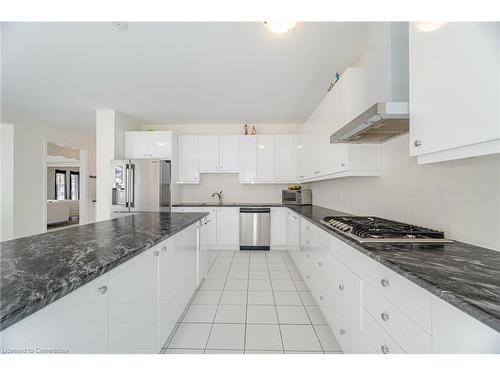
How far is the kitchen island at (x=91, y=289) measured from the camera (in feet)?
2.07

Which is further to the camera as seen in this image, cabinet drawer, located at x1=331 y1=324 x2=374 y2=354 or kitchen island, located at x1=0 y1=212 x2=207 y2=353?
cabinet drawer, located at x1=331 y1=324 x2=374 y2=354

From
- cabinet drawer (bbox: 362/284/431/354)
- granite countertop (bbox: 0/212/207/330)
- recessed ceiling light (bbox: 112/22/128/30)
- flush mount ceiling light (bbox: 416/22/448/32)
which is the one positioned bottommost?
cabinet drawer (bbox: 362/284/431/354)

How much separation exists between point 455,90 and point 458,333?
35.1 inches

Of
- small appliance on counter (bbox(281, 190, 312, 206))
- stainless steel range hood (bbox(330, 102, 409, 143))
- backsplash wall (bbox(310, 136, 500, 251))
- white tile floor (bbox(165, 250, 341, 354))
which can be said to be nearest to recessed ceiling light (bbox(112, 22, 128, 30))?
stainless steel range hood (bbox(330, 102, 409, 143))

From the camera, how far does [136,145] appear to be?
422 cm

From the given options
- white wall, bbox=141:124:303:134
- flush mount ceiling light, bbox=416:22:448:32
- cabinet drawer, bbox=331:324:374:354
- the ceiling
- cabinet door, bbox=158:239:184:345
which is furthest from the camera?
white wall, bbox=141:124:303:134

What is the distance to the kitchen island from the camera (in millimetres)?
632


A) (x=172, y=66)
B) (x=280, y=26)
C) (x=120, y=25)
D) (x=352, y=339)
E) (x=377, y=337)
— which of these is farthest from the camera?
(x=172, y=66)

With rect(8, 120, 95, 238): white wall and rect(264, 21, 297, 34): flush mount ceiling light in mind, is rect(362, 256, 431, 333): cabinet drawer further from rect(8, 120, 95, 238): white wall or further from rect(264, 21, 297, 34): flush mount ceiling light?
rect(8, 120, 95, 238): white wall

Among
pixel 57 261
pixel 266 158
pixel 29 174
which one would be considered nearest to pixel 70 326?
pixel 57 261

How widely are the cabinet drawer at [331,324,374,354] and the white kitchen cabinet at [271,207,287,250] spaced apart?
8.53 ft

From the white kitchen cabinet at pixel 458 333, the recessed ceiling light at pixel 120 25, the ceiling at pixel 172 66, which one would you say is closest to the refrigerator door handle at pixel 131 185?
the ceiling at pixel 172 66

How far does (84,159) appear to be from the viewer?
5.89 metres

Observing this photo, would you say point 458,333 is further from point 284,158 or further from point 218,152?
point 218,152
